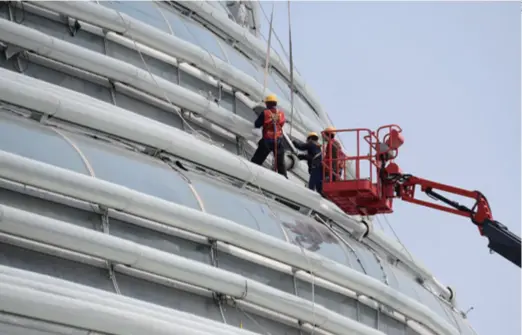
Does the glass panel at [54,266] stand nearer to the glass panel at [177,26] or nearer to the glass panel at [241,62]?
the glass panel at [177,26]

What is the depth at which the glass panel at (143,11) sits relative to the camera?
3283 centimetres

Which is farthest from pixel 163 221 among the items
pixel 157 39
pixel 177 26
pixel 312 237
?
pixel 177 26

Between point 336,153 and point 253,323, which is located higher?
point 336,153

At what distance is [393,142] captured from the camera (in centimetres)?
3412

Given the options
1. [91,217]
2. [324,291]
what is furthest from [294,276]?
[91,217]

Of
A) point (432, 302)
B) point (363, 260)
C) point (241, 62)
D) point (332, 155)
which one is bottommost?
point (363, 260)

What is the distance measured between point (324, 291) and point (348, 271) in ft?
2.46

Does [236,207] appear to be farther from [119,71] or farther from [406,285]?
[406,285]

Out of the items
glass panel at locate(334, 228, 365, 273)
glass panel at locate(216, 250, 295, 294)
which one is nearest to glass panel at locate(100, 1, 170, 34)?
A: glass panel at locate(334, 228, 365, 273)

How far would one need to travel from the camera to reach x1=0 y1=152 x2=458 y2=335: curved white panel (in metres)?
24.2

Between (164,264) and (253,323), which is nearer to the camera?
(164,264)

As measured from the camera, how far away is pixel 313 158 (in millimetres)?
34125

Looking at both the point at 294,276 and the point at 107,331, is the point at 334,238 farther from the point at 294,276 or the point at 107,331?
the point at 107,331

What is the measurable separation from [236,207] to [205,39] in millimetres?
7933
